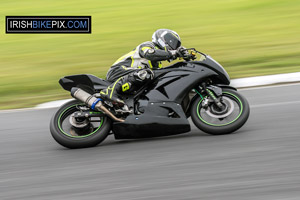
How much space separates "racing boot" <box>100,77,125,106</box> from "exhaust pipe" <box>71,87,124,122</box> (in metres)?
0.12

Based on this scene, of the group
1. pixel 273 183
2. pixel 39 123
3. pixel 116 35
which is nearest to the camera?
pixel 273 183

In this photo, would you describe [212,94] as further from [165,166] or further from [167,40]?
[165,166]

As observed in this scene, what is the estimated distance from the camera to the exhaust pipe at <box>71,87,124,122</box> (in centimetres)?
660

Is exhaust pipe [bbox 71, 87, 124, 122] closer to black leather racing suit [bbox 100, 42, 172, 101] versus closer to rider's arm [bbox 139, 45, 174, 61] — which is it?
black leather racing suit [bbox 100, 42, 172, 101]

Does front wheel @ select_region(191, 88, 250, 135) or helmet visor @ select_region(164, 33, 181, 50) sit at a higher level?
helmet visor @ select_region(164, 33, 181, 50)

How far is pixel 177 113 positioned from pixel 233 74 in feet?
13.1

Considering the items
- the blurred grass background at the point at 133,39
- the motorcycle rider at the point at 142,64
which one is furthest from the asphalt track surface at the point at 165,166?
the blurred grass background at the point at 133,39

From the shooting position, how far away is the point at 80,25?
682 inches

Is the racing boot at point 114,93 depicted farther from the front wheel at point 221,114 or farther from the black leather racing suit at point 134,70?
the front wheel at point 221,114

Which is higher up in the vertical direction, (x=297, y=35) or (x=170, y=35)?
(x=297, y=35)

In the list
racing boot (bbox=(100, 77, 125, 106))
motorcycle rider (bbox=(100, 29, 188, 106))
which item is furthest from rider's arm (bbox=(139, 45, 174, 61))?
racing boot (bbox=(100, 77, 125, 106))

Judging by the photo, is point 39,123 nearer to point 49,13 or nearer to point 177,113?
point 177,113

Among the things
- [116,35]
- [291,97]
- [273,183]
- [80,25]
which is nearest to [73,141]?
[273,183]

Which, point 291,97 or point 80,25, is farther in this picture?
point 80,25
